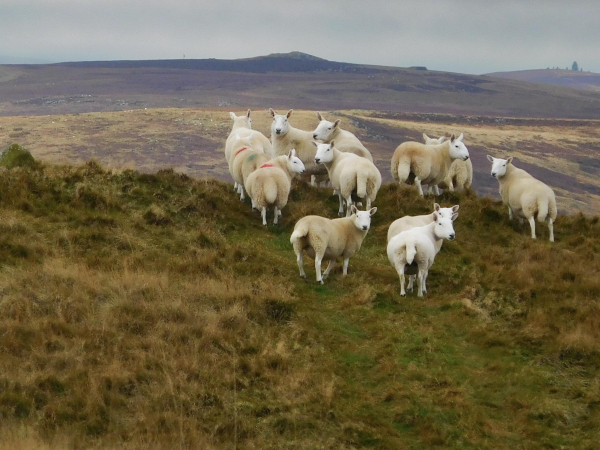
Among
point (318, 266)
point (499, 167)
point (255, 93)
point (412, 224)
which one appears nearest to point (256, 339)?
point (318, 266)

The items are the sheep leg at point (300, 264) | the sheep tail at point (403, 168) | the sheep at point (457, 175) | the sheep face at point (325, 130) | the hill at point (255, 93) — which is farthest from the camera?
the hill at point (255, 93)

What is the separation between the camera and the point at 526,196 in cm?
1452

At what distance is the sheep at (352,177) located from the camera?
46.4 feet

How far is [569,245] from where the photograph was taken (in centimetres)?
1463

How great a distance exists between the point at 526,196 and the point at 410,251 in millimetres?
5792

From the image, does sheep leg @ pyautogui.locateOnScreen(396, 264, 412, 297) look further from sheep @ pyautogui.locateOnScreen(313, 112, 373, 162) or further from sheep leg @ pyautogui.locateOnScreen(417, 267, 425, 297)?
sheep @ pyautogui.locateOnScreen(313, 112, 373, 162)

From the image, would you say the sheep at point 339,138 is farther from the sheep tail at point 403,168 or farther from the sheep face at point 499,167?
the sheep face at point 499,167

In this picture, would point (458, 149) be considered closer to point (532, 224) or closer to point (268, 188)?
point (532, 224)

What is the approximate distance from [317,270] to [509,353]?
3.66 m

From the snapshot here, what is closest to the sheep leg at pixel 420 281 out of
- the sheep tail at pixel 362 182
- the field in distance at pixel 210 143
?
the sheep tail at pixel 362 182

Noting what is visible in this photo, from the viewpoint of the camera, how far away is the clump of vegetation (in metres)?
14.1

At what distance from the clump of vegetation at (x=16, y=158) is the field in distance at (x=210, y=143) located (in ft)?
73.1

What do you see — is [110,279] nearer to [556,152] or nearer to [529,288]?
[529,288]

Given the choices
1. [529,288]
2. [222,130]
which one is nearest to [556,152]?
[222,130]
